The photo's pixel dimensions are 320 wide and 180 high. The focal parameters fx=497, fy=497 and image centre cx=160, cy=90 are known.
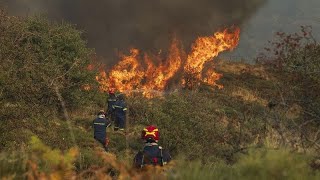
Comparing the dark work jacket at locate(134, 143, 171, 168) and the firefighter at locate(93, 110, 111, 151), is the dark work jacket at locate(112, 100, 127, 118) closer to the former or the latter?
the firefighter at locate(93, 110, 111, 151)

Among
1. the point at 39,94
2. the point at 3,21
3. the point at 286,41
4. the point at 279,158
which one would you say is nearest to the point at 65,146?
the point at 39,94

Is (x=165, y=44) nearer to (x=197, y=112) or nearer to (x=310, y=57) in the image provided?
(x=197, y=112)

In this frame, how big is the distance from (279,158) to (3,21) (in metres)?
9.07

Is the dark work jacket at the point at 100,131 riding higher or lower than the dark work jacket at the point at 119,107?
lower

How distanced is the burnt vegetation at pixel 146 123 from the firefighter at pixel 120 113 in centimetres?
50

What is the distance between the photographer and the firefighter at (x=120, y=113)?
61.5 ft

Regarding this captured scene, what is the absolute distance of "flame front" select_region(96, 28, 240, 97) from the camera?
2577cm

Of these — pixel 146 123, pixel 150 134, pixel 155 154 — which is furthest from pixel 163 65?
pixel 155 154

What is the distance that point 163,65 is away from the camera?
2811cm

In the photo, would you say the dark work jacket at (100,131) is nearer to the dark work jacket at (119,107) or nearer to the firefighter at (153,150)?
the dark work jacket at (119,107)

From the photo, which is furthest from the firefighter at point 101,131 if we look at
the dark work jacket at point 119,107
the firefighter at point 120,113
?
the dark work jacket at point 119,107

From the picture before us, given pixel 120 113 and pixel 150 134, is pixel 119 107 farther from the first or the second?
pixel 150 134

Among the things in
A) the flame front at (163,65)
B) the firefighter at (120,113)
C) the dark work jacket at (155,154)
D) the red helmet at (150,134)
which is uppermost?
the flame front at (163,65)

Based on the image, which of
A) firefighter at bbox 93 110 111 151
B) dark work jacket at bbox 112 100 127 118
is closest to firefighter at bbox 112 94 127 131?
dark work jacket at bbox 112 100 127 118
